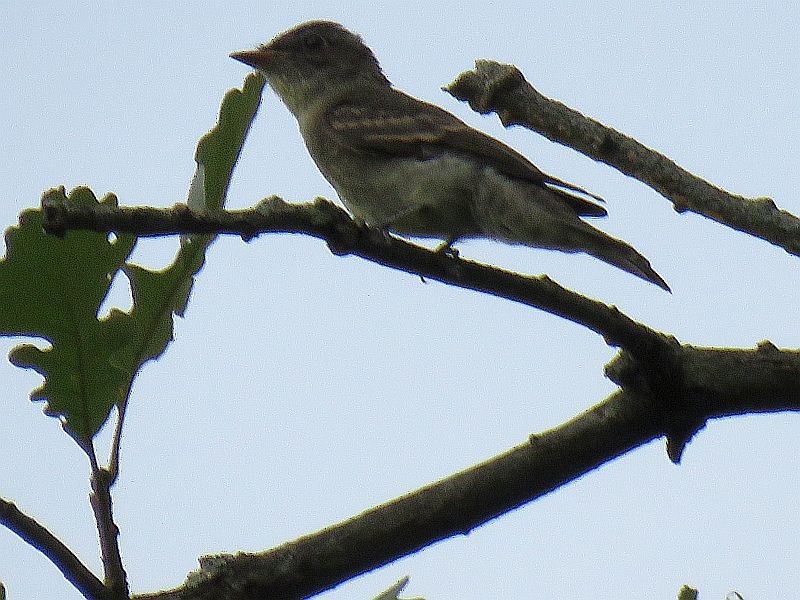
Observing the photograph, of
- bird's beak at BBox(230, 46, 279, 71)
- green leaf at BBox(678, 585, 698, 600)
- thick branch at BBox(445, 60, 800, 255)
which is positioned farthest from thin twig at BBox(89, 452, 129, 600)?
bird's beak at BBox(230, 46, 279, 71)

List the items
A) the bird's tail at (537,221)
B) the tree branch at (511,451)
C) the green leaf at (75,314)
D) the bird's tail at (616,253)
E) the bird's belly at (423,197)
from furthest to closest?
the bird's belly at (423,197) → the bird's tail at (537,221) → the bird's tail at (616,253) → the green leaf at (75,314) → the tree branch at (511,451)

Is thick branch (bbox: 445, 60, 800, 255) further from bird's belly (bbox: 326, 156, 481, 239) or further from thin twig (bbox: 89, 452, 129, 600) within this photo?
bird's belly (bbox: 326, 156, 481, 239)

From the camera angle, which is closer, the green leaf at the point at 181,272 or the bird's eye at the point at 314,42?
the green leaf at the point at 181,272

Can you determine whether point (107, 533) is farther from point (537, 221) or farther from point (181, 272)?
point (537, 221)

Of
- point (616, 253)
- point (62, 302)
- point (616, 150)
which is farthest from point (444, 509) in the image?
point (616, 253)

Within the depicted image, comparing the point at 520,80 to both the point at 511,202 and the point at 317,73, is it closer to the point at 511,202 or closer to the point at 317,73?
the point at 511,202

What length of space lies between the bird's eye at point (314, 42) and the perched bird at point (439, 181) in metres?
0.69

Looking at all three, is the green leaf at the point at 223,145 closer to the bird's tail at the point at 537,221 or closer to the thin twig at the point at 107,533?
the thin twig at the point at 107,533

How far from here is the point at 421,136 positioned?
511 centimetres

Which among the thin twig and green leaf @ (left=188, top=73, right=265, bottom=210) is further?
green leaf @ (left=188, top=73, right=265, bottom=210)

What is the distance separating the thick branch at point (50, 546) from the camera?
1731mm

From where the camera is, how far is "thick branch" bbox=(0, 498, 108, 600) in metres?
1.73

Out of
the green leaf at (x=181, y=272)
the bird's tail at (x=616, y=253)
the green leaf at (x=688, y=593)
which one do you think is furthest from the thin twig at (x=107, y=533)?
the bird's tail at (x=616, y=253)

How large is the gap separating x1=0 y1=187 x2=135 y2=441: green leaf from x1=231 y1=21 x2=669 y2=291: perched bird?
2.03 m
